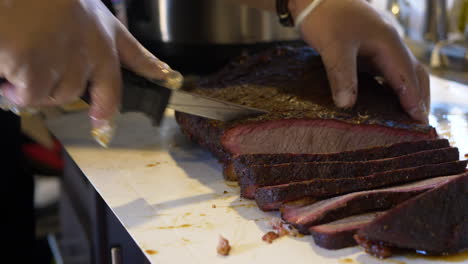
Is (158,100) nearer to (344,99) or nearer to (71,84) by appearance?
(71,84)

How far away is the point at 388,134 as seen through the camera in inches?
80.3

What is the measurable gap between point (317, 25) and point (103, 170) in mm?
1231

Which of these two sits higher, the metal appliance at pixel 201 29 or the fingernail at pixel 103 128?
the metal appliance at pixel 201 29

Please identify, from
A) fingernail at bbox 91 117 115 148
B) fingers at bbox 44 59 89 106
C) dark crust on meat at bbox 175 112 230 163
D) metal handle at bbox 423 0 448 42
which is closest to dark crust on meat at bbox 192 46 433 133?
dark crust on meat at bbox 175 112 230 163

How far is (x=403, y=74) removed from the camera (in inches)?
90.7

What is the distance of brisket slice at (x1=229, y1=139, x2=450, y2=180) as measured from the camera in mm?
1767

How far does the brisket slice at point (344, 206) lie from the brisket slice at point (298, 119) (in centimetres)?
42

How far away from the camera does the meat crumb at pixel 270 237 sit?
1.52m

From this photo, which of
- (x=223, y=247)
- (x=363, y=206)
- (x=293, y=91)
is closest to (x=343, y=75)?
(x=293, y=91)

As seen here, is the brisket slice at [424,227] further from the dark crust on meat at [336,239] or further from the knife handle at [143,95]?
the knife handle at [143,95]

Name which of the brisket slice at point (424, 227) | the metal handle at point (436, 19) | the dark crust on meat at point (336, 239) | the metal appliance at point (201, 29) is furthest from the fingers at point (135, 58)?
the metal handle at point (436, 19)

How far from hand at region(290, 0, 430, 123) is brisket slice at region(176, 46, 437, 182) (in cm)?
8

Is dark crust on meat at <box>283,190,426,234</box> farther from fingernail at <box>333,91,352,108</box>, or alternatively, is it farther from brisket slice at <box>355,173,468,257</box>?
fingernail at <box>333,91,352,108</box>

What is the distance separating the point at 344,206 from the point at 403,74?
41.5 inches
